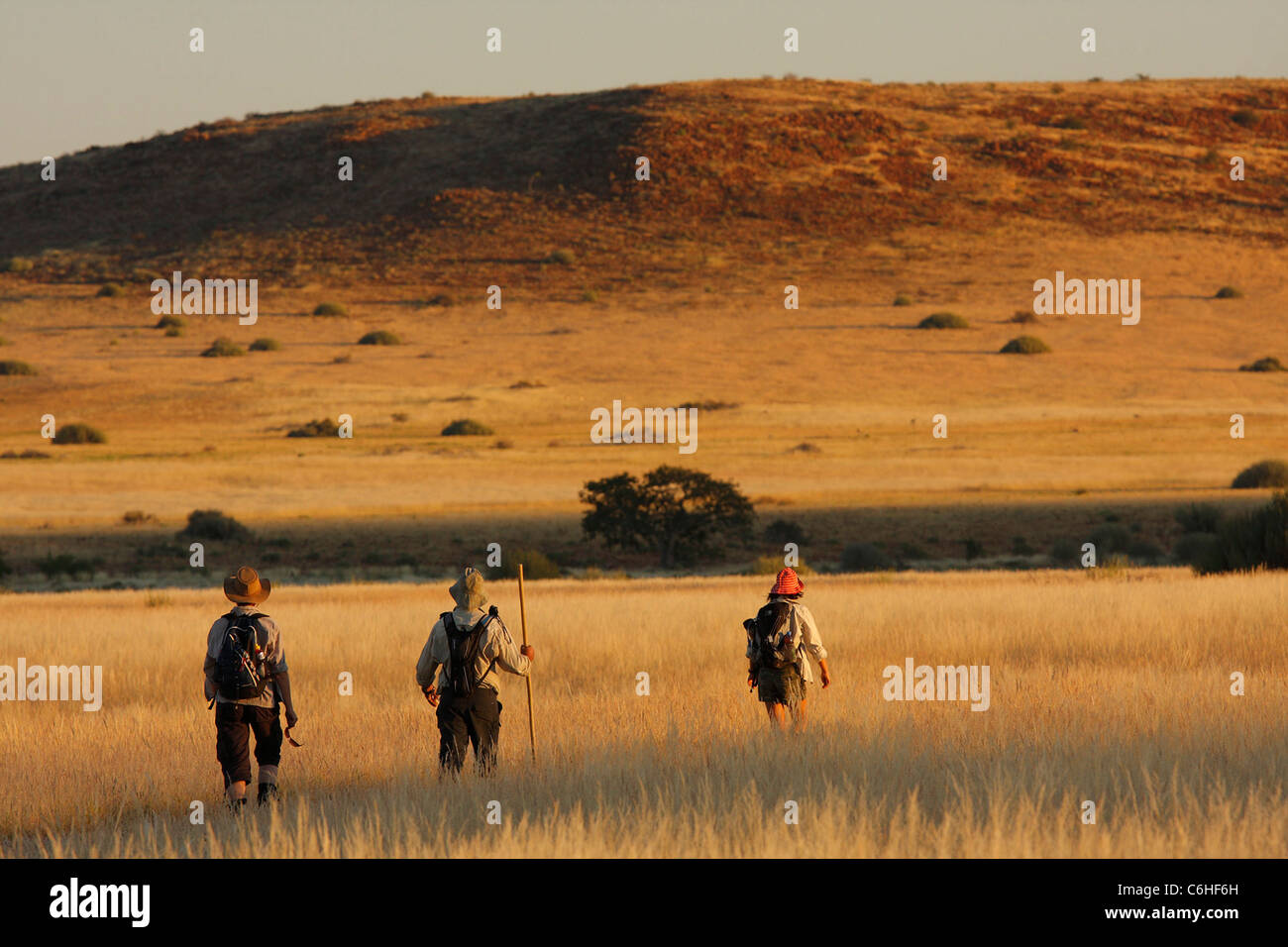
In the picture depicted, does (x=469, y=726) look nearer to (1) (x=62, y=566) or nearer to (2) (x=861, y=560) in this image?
(2) (x=861, y=560)

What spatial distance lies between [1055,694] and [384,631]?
9.91 meters

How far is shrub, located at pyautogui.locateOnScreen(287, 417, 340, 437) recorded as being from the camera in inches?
2191

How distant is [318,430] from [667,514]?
2087 cm

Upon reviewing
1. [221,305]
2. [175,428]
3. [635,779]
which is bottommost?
[635,779]

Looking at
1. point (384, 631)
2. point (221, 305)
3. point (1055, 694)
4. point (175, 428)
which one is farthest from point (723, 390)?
point (1055, 694)

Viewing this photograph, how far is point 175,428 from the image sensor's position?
→ 188 feet

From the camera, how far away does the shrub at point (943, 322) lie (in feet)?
237

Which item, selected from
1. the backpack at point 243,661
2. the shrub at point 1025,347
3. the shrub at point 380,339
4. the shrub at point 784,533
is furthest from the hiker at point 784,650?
the shrub at point 380,339

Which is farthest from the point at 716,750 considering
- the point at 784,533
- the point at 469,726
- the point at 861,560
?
the point at 784,533

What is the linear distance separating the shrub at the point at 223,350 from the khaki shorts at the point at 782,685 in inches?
2421

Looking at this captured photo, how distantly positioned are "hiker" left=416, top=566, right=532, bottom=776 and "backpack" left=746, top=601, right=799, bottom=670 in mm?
1941

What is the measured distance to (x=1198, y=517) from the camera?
39.1 meters

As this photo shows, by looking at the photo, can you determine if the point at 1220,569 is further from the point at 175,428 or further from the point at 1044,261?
the point at 1044,261

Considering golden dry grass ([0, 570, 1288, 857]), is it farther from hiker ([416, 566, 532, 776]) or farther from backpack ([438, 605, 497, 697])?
backpack ([438, 605, 497, 697])
